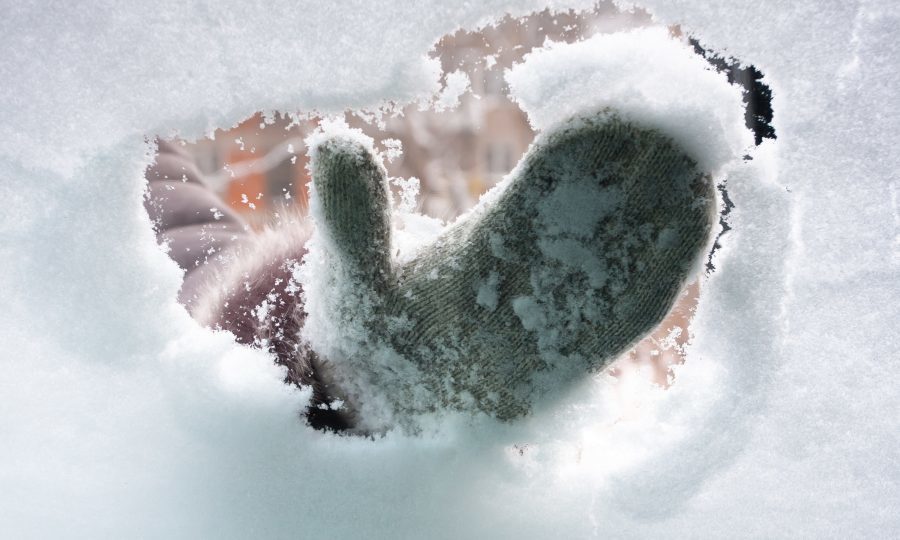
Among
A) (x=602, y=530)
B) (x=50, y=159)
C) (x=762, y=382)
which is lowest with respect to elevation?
(x=602, y=530)

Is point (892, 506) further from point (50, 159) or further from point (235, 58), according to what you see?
point (50, 159)

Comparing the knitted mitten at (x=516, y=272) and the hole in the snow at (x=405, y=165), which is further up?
the hole in the snow at (x=405, y=165)

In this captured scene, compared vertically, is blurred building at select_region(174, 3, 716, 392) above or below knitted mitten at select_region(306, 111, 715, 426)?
above

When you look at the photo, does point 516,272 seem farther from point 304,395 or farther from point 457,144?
point 457,144

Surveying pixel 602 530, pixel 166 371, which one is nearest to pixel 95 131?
pixel 166 371

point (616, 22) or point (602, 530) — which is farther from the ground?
point (616, 22)
